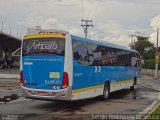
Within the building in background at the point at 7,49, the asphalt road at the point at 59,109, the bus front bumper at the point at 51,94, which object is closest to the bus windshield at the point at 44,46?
the bus front bumper at the point at 51,94

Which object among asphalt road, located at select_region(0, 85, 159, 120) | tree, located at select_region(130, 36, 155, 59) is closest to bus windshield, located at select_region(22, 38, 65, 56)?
asphalt road, located at select_region(0, 85, 159, 120)


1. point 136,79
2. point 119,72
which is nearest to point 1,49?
point 136,79

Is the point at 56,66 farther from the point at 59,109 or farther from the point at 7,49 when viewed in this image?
the point at 7,49

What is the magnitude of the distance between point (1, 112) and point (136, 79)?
16.5 m

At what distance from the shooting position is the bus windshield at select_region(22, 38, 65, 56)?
1560cm

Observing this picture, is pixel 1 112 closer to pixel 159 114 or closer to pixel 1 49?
pixel 159 114

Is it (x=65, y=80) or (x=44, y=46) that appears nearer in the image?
(x=65, y=80)

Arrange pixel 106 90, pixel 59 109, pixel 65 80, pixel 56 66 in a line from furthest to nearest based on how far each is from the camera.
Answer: pixel 106 90
pixel 59 109
pixel 56 66
pixel 65 80

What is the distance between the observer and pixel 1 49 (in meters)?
85.8

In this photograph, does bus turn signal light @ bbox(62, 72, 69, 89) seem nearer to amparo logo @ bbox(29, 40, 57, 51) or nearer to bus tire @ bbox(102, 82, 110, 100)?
amparo logo @ bbox(29, 40, 57, 51)

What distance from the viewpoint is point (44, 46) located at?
1584cm

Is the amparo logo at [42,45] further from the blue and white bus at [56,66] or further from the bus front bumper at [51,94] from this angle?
the bus front bumper at [51,94]

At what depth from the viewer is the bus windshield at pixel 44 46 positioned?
15602 millimetres

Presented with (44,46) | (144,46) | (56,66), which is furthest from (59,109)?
(144,46)
